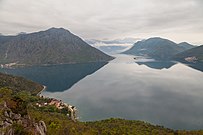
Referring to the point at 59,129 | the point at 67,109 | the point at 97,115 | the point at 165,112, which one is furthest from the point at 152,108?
the point at 59,129

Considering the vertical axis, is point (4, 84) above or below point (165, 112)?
above

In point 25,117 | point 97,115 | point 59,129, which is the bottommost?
point 97,115

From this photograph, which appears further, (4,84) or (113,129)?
(4,84)

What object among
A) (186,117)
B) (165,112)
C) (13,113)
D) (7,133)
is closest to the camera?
(7,133)

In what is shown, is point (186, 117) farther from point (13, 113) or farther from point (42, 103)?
point (13, 113)

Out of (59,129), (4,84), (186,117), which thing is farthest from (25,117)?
(4,84)

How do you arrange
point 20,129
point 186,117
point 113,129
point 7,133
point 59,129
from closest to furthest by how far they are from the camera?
point 7,133, point 20,129, point 59,129, point 113,129, point 186,117

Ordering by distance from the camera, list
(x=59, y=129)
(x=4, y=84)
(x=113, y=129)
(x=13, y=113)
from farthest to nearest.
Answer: (x=4, y=84) → (x=113, y=129) → (x=59, y=129) → (x=13, y=113)

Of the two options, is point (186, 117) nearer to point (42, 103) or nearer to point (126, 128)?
point (126, 128)

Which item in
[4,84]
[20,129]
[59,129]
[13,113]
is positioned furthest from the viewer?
[4,84]
